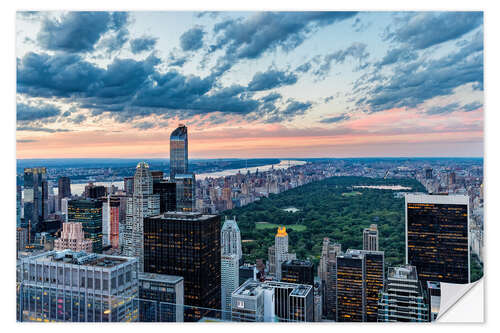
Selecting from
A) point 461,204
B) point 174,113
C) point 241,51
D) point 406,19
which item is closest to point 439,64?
point 406,19

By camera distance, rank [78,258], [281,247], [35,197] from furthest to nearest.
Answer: [281,247]
[35,197]
[78,258]

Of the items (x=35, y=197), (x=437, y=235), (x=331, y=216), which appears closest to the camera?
(x=35, y=197)

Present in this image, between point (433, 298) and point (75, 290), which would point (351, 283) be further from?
point (75, 290)

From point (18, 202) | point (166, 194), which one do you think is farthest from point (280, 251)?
point (18, 202)

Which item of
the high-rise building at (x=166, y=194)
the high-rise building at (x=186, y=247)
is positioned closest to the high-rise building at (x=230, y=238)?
the high-rise building at (x=186, y=247)

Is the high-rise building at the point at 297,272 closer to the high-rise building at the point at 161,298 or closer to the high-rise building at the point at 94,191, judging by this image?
the high-rise building at the point at 161,298
